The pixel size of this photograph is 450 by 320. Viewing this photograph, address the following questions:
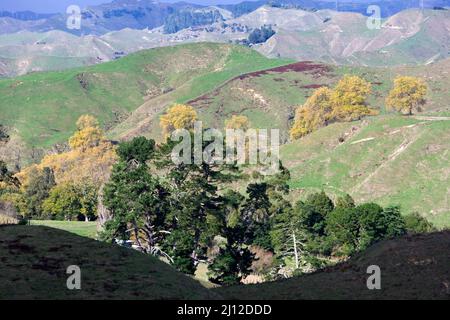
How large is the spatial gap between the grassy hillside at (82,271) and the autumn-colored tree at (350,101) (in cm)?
8934

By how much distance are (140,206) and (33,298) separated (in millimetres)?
24805

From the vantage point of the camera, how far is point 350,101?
11638 centimetres

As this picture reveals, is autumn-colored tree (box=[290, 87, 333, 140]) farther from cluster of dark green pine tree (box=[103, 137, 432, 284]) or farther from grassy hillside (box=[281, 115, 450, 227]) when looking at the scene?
cluster of dark green pine tree (box=[103, 137, 432, 284])

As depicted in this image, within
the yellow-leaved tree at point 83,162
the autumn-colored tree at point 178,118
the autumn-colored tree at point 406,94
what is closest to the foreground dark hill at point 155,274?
the yellow-leaved tree at point 83,162

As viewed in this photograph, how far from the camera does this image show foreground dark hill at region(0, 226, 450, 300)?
24719mm

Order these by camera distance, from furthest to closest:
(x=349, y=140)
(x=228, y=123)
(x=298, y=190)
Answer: (x=228, y=123) < (x=349, y=140) < (x=298, y=190)

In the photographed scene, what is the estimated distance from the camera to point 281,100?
566 feet

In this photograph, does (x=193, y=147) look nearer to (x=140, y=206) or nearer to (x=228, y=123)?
(x=140, y=206)

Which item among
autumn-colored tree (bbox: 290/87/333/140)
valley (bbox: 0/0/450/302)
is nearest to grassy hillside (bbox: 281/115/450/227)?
valley (bbox: 0/0/450/302)

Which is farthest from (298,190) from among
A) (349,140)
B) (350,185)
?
(349,140)

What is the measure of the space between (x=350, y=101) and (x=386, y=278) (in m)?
90.9

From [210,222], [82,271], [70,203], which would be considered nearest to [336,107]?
[70,203]

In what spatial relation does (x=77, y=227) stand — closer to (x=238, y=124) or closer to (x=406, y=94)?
(x=238, y=124)

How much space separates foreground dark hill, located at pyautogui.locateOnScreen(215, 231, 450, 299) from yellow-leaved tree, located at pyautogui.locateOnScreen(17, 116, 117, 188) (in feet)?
221
